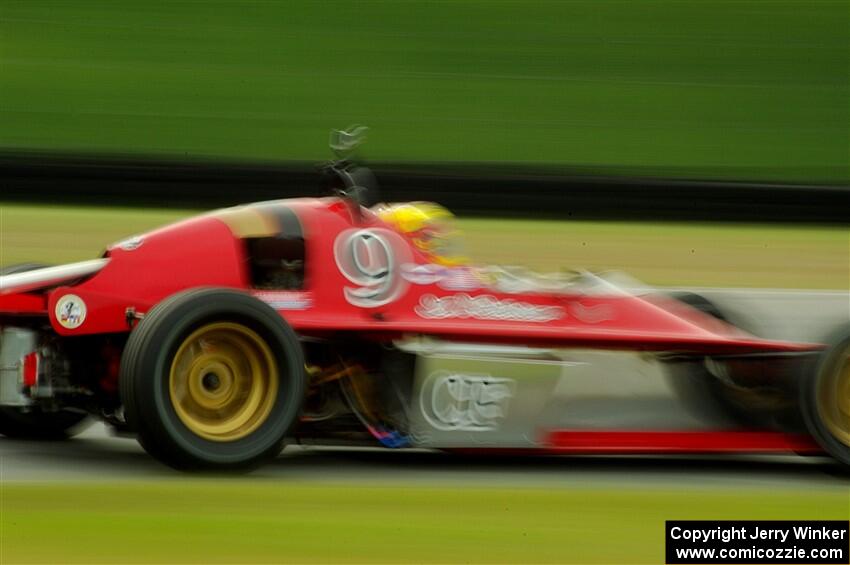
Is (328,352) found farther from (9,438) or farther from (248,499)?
(9,438)

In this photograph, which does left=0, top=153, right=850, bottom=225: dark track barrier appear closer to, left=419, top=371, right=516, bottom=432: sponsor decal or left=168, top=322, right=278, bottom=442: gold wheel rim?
left=419, top=371, right=516, bottom=432: sponsor decal

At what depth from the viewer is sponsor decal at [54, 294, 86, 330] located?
219 inches

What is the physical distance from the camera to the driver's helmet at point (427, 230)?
613cm

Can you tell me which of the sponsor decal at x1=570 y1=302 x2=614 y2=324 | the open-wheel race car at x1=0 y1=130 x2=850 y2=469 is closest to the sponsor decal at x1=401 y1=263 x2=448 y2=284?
the open-wheel race car at x1=0 y1=130 x2=850 y2=469

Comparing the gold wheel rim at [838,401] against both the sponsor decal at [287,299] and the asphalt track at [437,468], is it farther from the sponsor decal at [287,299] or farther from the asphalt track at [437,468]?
the sponsor decal at [287,299]

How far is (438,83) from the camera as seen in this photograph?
53.0ft

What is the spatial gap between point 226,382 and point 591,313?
65.4 inches

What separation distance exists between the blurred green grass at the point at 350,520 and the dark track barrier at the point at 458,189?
6738 mm

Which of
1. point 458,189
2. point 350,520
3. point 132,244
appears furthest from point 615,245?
point 350,520

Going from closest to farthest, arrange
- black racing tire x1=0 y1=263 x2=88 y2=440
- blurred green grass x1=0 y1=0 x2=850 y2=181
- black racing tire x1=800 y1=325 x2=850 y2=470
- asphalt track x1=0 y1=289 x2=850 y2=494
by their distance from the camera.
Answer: asphalt track x1=0 y1=289 x2=850 y2=494, black racing tire x1=800 y1=325 x2=850 y2=470, black racing tire x1=0 y1=263 x2=88 y2=440, blurred green grass x1=0 y1=0 x2=850 y2=181

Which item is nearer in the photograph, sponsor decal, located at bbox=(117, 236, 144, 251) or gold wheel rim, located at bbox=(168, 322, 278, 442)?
gold wheel rim, located at bbox=(168, 322, 278, 442)

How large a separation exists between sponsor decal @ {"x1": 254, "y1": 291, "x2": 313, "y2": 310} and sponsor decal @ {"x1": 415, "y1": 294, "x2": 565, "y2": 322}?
0.47m

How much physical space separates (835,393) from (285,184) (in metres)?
6.53

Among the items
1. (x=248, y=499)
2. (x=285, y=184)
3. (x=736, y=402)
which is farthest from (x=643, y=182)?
(x=248, y=499)
